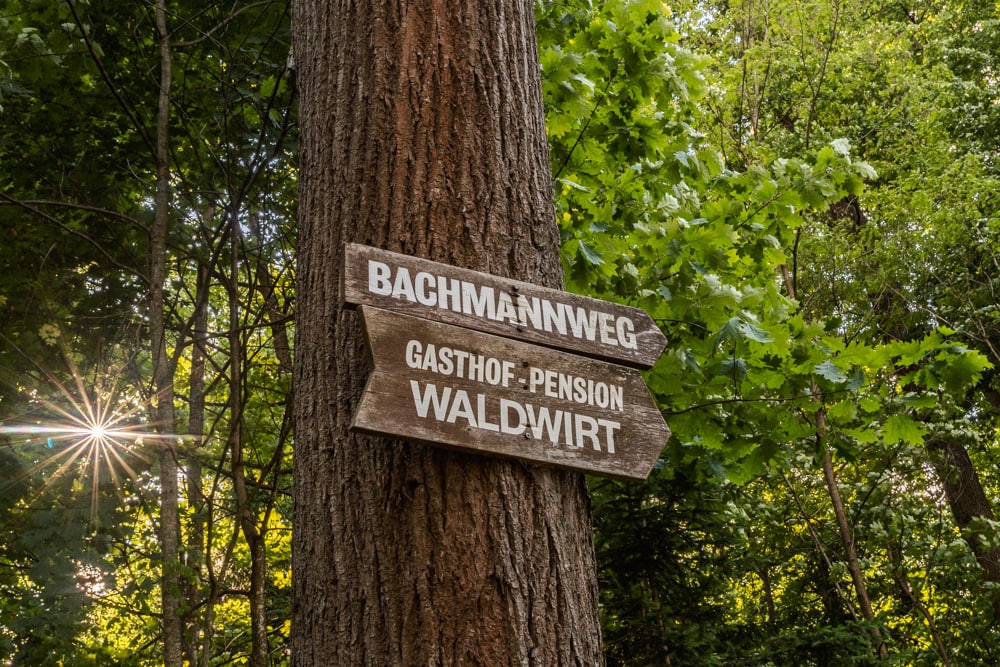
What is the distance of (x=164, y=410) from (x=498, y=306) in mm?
2851

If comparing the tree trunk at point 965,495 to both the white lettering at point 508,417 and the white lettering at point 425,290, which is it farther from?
the white lettering at point 425,290

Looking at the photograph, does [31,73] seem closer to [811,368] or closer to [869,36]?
[811,368]

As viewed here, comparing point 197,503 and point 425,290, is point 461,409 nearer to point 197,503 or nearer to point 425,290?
point 425,290

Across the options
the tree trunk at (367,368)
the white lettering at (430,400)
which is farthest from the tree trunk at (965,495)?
the white lettering at (430,400)

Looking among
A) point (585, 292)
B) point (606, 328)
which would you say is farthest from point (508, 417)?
point (585, 292)

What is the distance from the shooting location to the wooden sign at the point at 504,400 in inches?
63.1

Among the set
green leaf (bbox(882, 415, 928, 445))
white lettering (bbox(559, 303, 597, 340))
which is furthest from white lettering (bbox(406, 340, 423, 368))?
green leaf (bbox(882, 415, 928, 445))

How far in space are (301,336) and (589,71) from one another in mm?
3285

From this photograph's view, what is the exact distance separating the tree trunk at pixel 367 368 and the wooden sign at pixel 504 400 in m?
0.07

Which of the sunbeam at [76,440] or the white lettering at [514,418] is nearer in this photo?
the white lettering at [514,418]

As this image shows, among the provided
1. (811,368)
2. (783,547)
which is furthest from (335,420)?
(783,547)

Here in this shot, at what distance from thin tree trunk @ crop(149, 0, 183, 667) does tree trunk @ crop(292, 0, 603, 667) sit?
197 cm

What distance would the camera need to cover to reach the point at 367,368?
1.76 m

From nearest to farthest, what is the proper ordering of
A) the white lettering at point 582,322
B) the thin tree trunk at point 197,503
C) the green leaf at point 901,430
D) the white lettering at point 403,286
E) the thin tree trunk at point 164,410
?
1. the white lettering at point 403,286
2. the white lettering at point 582,322
3. the thin tree trunk at point 164,410
4. the green leaf at point 901,430
5. the thin tree trunk at point 197,503
